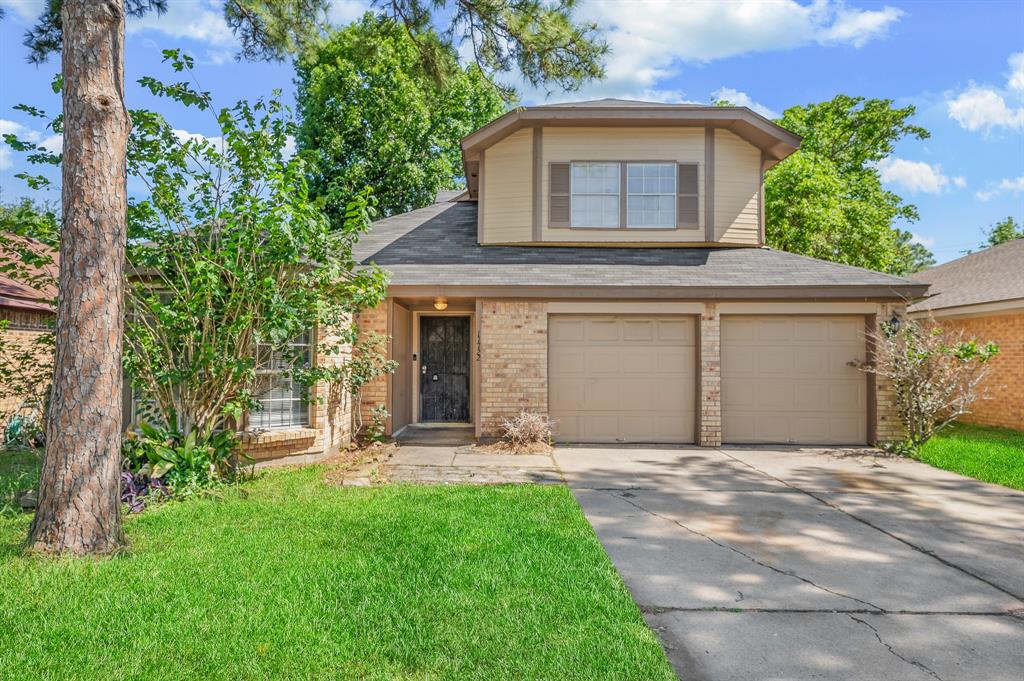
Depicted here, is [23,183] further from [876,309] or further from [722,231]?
[876,309]

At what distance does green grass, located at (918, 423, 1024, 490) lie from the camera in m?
6.68

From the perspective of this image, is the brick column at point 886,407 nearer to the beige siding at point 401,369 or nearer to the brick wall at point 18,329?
the beige siding at point 401,369

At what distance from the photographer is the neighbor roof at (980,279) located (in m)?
10.7

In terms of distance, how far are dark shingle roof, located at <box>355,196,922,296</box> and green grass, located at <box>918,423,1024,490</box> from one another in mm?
2392

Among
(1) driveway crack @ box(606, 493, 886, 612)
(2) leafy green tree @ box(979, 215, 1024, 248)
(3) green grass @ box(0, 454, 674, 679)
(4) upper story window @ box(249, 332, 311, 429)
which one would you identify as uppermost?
(2) leafy green tree @ box(979, 215, 1024, 248)

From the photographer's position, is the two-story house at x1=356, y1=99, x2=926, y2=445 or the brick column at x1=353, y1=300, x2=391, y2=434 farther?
the brick column at x1=353, y1=300, x2=391, y2=434

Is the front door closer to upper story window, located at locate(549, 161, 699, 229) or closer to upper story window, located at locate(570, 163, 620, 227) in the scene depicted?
upper story window, located at locate(549, 161, 699, 229)

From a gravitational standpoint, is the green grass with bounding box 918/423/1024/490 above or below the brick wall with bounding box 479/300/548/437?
below

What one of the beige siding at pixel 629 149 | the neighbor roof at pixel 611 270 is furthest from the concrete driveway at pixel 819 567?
the beige siding at pixel 629 149

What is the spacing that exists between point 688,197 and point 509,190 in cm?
334

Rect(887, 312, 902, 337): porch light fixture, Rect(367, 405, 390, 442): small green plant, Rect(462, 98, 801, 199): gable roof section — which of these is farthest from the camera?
Rect(462, 98, 801, 199): gable roof section

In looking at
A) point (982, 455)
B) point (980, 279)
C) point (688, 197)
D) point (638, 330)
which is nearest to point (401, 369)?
point (638, 330)

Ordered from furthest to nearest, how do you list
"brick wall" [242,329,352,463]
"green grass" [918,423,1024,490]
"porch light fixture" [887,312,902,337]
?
1. "porch light fixture" [887,312,902,337]
2. "brick wall" [242,329,352,463]
3. "green grass" [918,423,1024,490]

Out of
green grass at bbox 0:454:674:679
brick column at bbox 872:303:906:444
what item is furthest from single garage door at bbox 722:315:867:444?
green grass at bbox 0:454:674:679
